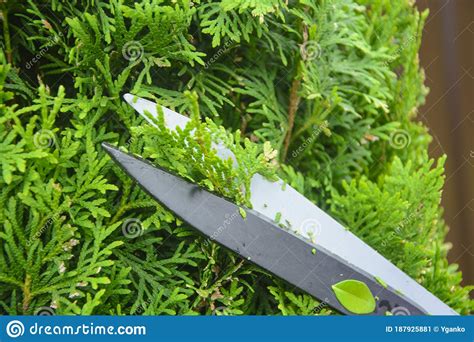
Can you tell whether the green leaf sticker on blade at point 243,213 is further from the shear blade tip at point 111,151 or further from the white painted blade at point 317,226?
the shear blade tip at point 111,151

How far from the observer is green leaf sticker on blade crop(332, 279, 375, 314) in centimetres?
67

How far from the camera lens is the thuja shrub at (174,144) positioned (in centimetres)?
62

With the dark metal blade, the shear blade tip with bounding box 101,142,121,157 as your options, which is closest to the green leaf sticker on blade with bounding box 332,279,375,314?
the dark metal blade

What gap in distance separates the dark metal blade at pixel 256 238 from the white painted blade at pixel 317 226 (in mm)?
23

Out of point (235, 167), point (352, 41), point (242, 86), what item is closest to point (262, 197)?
point (235, 167)

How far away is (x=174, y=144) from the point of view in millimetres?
624

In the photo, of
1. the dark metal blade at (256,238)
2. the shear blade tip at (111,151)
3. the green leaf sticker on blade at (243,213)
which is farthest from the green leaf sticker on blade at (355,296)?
the shear blade tip at (111,151)

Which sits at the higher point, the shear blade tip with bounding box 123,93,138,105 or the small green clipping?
the small green clipping

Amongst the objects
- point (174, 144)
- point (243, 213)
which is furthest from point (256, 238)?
point (174, 144)

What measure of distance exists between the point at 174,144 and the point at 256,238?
0.14 metres

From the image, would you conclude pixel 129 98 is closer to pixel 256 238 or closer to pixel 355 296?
pixel 256 238

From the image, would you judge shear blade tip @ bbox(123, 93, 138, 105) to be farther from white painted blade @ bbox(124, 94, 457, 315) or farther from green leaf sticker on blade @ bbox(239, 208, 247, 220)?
green leaf sticker on blade @ bbox(239, 208, 247, 220)

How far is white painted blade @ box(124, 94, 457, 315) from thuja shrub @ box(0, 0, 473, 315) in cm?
2

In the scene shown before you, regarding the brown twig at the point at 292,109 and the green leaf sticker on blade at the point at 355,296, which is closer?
the green leaf sticker on blade at the point at 355,296
